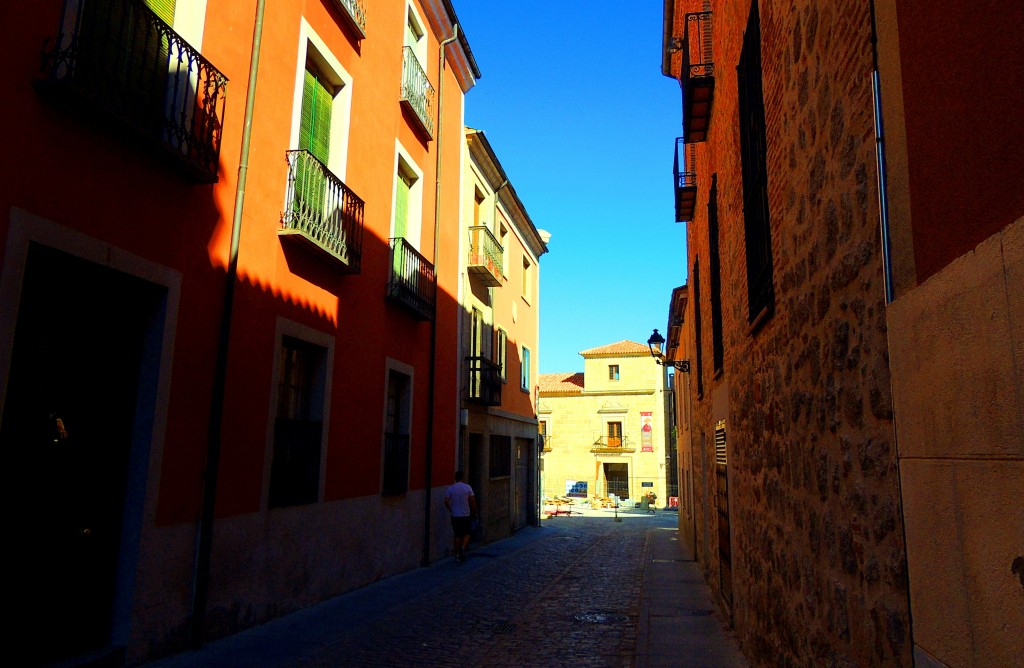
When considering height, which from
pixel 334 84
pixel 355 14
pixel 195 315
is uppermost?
pixel 355 14

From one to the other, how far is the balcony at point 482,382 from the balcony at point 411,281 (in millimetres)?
3025

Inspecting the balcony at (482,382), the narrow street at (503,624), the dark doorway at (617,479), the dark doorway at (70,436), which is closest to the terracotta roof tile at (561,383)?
the dark doorway at (617,479)

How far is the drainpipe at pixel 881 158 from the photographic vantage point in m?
2.45

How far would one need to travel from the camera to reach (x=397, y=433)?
11625 millimetres

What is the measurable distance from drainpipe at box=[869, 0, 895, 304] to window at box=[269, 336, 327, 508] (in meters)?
6.96

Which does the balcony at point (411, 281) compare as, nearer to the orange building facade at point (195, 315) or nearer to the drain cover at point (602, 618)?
the orange building facade at point (195, 315)

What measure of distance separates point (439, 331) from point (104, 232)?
28.5 feet

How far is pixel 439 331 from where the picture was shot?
1387 cm

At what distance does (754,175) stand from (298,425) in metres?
5.93

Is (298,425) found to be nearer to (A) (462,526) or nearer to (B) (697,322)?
(A) (462,526)

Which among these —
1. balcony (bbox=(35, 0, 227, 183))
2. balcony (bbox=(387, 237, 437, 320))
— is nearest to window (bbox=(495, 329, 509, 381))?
balcony (bbox=(387, 237, 437, 320))

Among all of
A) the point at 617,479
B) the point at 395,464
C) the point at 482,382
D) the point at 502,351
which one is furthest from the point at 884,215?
the point at 617,479

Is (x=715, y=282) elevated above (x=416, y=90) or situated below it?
below

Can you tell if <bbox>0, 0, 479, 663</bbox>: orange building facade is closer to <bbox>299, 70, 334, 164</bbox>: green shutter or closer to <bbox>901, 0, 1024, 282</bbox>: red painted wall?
<bbox>299, 70, 334, 164</bbox>: green shutter
